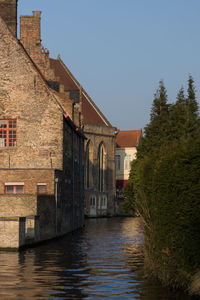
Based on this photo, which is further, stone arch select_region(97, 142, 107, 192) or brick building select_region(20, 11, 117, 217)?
stone arch select_region(97, 142, 107, 192)

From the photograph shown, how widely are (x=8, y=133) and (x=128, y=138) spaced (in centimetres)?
6514

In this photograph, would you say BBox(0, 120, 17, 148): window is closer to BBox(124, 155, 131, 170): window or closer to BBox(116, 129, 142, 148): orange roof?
BBox(124, 155, 131, 170): window

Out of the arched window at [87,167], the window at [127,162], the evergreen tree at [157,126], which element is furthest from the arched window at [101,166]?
the evergreen tree at [157,126]

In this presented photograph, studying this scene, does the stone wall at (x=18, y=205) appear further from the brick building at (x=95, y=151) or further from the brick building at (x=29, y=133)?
the brick building at (x=95, y=151)

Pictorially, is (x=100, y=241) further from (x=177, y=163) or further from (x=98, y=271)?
(x=177, y=163)

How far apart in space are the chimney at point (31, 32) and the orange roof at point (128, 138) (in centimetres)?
5322

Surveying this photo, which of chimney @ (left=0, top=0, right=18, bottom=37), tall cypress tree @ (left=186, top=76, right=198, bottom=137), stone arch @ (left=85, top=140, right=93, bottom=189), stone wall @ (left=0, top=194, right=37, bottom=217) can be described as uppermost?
chimney @ (left=0, top=0, right=18, bottom=37)

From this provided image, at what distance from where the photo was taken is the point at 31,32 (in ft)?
138

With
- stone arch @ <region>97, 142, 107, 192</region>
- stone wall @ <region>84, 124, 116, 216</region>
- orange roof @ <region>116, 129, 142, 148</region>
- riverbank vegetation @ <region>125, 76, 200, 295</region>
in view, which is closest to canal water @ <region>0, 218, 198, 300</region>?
riverbank vegetation @ <region>125, 76, 200, 295</region>

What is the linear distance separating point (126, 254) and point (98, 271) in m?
5.57

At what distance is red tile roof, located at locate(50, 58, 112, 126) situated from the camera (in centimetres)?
7925

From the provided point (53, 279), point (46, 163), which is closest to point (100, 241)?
point (46, 163)

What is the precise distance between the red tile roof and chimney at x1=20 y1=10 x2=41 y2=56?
34648 millimetres

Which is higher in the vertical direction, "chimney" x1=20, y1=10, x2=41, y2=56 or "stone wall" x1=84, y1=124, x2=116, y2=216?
"chimney" x1=20, y1=10, x2=41, y2=56
